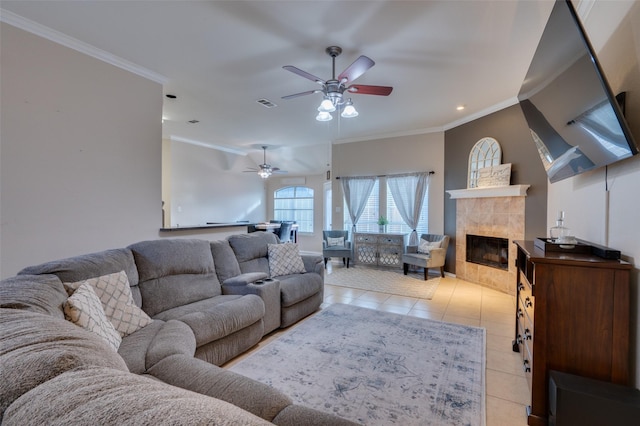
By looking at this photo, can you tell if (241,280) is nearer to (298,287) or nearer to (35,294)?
(298,287)

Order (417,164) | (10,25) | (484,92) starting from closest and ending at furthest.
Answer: (10,25), (484,92), (417,164)

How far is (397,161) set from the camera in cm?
634

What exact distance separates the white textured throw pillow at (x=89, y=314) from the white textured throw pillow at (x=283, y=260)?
6.59 feet

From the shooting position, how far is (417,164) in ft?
20.0

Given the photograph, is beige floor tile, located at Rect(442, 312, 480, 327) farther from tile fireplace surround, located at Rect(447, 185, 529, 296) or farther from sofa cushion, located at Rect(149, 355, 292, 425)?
sofa cushion, located at Rect(149, 355, 292, 425)

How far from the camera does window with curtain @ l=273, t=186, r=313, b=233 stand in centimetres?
929

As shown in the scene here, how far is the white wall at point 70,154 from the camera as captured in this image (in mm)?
2523

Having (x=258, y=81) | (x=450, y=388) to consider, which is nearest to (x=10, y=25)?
(x=258, y=81)

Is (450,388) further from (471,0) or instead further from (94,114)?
(94,114)

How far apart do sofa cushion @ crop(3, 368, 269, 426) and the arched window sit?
17.6ft

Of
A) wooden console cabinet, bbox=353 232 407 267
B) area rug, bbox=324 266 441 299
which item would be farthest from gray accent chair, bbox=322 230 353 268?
area rug, bbox=324 266 441 299

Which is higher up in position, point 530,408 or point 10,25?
point 10,25

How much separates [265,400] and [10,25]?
368 cm

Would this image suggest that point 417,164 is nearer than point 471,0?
No
